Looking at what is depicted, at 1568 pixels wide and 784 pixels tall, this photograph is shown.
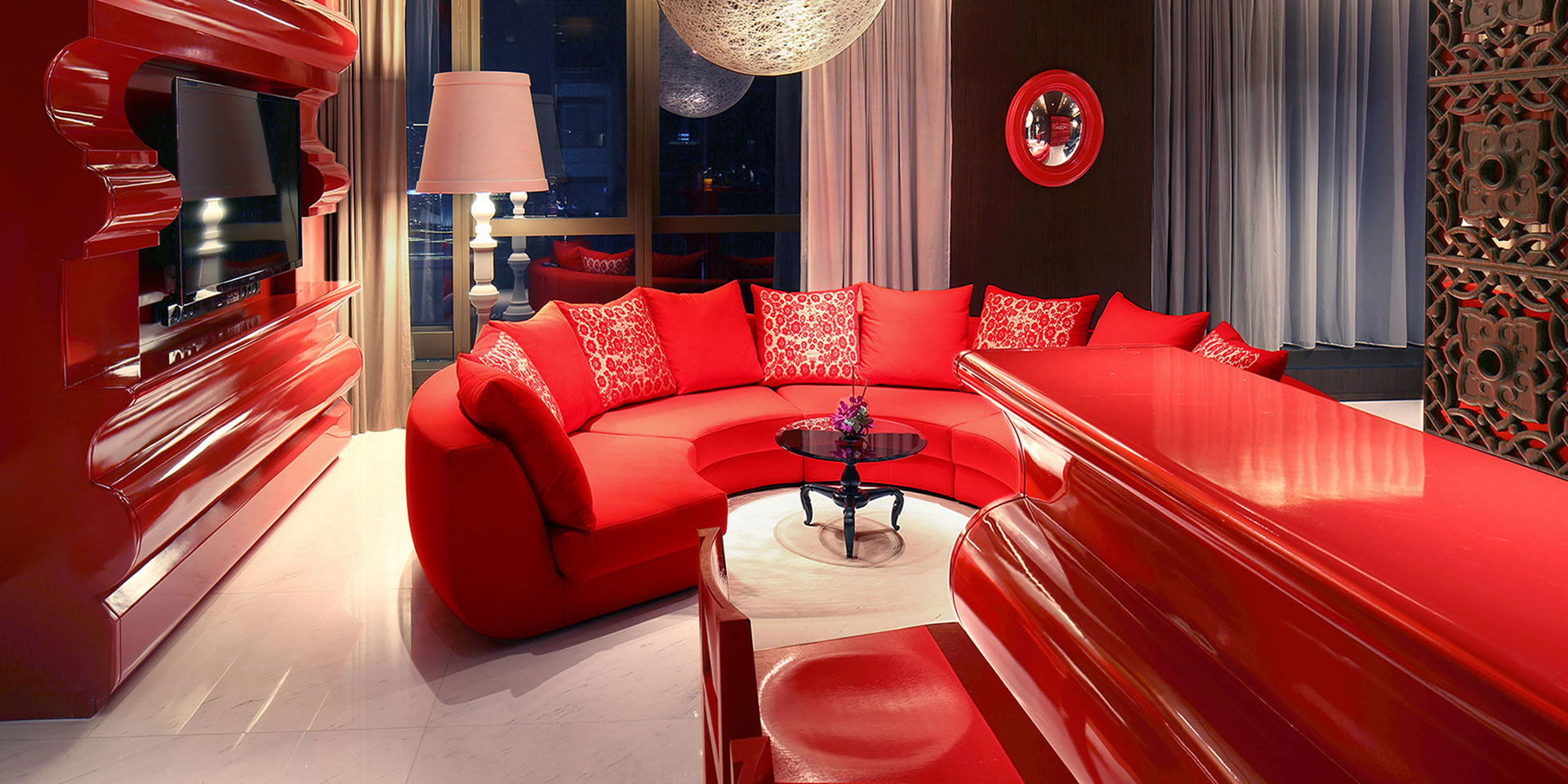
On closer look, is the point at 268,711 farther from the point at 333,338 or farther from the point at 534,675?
the point at 333,338

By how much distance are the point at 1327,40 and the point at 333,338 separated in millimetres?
6271

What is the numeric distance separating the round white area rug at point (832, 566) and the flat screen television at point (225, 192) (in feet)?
6.99

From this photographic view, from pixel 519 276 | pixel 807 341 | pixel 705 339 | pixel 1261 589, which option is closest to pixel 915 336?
pixel 807 341

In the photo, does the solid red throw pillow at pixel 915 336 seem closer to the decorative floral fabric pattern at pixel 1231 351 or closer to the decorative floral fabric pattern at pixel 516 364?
the decorative floral fabric pattern at pixel 1231 351

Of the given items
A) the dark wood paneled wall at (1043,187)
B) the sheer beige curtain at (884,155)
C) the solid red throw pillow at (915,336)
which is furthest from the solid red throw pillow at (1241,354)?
the sheer beige curtain at (884,155)

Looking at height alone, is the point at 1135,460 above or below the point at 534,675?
above

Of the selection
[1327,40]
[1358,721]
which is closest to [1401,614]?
[1358,721]

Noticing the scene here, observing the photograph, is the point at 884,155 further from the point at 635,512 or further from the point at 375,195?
the point at 635,512

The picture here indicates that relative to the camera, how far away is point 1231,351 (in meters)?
3.51

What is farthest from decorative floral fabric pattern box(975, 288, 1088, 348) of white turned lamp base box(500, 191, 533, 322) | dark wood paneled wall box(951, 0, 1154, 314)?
white turned lamp base box(500, 191, 533, 322)

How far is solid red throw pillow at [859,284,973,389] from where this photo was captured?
5004 mm

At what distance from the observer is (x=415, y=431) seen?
323cm

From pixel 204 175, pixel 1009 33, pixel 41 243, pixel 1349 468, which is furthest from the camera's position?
pixel 1009 33

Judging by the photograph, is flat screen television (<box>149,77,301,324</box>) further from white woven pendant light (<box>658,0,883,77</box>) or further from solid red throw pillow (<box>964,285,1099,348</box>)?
solid red throw pillow (<box>964,285,1099,348</box>)
